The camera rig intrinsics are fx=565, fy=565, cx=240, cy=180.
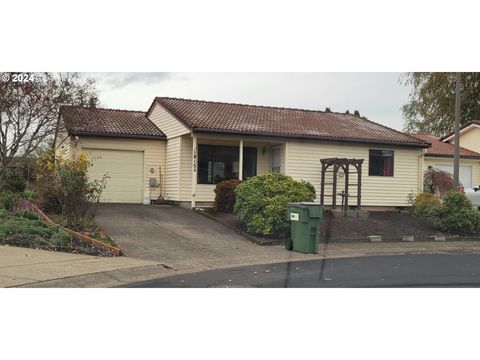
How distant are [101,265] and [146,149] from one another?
9.60 meters

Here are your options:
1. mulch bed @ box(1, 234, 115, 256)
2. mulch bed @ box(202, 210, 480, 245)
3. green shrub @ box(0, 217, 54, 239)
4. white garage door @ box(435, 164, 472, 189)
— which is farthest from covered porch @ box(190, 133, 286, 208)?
white garage door @ box(435, 164, 472, 189)

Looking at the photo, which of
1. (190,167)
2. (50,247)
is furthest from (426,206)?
(50,247)

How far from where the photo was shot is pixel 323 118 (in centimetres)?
1834

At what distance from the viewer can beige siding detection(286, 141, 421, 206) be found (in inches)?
719

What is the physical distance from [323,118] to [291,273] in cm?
969

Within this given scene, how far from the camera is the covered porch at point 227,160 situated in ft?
57.9

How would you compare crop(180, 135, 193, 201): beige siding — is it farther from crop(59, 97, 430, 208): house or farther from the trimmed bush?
the trimmed bush

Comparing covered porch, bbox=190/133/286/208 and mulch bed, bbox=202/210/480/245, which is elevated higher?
covered porch, bbox=190/133/286/208

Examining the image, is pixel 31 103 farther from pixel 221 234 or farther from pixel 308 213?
pixel 308 213

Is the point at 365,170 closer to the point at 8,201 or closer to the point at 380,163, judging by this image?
the point at 380,163

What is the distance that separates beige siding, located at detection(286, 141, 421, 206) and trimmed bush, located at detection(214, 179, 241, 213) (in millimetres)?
2824

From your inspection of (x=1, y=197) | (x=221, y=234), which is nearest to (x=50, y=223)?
(x=1, y=197)

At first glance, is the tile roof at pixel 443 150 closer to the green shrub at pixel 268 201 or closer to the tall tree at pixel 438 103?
the tall tree at pixel 438 103

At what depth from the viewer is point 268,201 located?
1355cm
